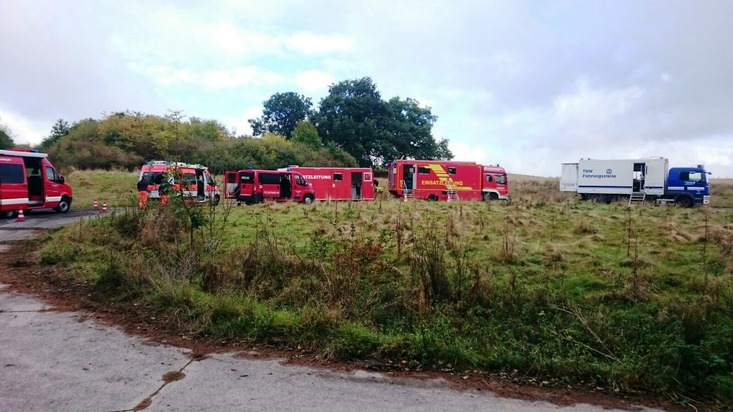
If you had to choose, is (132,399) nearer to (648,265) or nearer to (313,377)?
(313,377)

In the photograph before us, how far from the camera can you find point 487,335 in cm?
555

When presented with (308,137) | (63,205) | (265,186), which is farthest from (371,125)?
(63,205)

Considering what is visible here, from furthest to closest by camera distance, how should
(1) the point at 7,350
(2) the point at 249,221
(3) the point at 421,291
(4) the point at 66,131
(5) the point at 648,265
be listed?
(4) the point at 66,131
(2) the point at 249,221
(5) the point at 648,265
(3) the point at 421,291
(1) the point at 7,350

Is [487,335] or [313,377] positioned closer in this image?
[313,377]

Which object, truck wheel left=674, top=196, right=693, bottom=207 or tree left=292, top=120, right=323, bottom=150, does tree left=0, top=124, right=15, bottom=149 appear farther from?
truck wheel left=674, top=196, right=693, bottom=207

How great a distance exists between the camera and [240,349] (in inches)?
213

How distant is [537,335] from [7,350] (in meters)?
6.20

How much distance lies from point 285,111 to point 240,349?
220ft

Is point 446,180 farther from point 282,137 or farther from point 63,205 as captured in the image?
point 282,137

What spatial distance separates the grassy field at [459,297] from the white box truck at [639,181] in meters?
22.7

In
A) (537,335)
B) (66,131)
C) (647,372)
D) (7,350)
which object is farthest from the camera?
(66,131)

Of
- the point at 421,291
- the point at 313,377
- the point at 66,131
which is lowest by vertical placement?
the point at 313,377

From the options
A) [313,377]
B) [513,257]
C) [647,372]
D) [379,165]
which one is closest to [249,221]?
[513,257]

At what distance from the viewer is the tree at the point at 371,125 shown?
5578 cm
